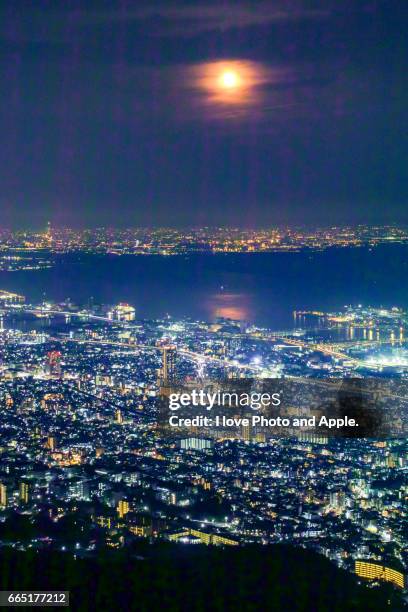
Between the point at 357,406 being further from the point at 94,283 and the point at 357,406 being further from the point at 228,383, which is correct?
the point at 94,283

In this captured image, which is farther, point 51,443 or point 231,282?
point 231,282

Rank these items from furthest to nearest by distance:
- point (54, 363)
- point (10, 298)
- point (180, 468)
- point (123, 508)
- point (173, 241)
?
point (173, 241) < point (10, 298) < point (54, 363) < point (180, 468) < point (123, 508)

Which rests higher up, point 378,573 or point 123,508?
point 123,508

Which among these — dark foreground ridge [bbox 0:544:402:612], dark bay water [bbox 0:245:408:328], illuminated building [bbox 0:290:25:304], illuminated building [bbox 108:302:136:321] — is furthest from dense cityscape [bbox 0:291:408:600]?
illuminated building [bbox 0:290:25:304]

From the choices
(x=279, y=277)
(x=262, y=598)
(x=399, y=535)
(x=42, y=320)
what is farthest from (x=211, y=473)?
(x=279, y=277)

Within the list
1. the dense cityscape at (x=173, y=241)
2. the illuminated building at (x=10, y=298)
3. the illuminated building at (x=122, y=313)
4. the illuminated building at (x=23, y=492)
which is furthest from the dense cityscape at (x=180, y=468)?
the dense cityscape at (x=173, y=241)

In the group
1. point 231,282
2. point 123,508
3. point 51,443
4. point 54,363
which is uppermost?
point 231,282

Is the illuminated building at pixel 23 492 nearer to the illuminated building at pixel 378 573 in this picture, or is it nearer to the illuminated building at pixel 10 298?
the illuminated building at pixel 378 573

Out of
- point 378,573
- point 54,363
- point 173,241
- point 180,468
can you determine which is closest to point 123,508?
point 180,468

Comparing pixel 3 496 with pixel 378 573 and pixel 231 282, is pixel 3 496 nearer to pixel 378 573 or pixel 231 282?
pixel 378 573
